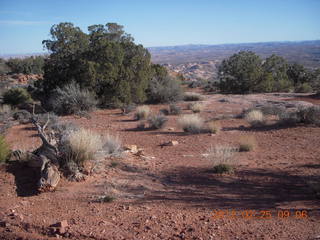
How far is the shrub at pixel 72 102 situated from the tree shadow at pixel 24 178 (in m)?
9.41

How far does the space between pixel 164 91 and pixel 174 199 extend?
14.9 m

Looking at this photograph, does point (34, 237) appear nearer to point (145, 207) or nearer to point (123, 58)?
point (145, 207)

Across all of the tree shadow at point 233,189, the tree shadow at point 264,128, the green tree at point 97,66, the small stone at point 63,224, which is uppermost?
the green tree at point 97,66

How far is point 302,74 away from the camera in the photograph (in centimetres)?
3206

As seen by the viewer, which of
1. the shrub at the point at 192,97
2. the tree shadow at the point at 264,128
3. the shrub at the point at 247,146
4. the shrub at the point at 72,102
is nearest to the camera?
the shrub at the point at 247,146

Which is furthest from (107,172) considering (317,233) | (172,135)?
(172,135)

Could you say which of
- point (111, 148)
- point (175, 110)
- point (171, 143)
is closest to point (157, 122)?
point (171, 143)

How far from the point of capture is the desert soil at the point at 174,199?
13.2 ft

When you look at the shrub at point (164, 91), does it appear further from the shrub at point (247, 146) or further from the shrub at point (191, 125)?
the shrub at point (247, 146)

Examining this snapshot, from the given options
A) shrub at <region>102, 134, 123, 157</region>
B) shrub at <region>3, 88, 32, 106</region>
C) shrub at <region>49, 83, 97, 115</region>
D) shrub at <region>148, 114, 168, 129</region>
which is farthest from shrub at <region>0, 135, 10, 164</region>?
shrub at <region>3, 88, 32, 106</region>

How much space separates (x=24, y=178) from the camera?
5.74 metres

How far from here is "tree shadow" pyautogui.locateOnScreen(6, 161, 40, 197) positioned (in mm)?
5277

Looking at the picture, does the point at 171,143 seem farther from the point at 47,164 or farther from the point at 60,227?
the point at 60,227

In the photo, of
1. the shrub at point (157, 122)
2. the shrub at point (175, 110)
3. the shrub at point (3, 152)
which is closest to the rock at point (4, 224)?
the shrub at point (3, 152)
